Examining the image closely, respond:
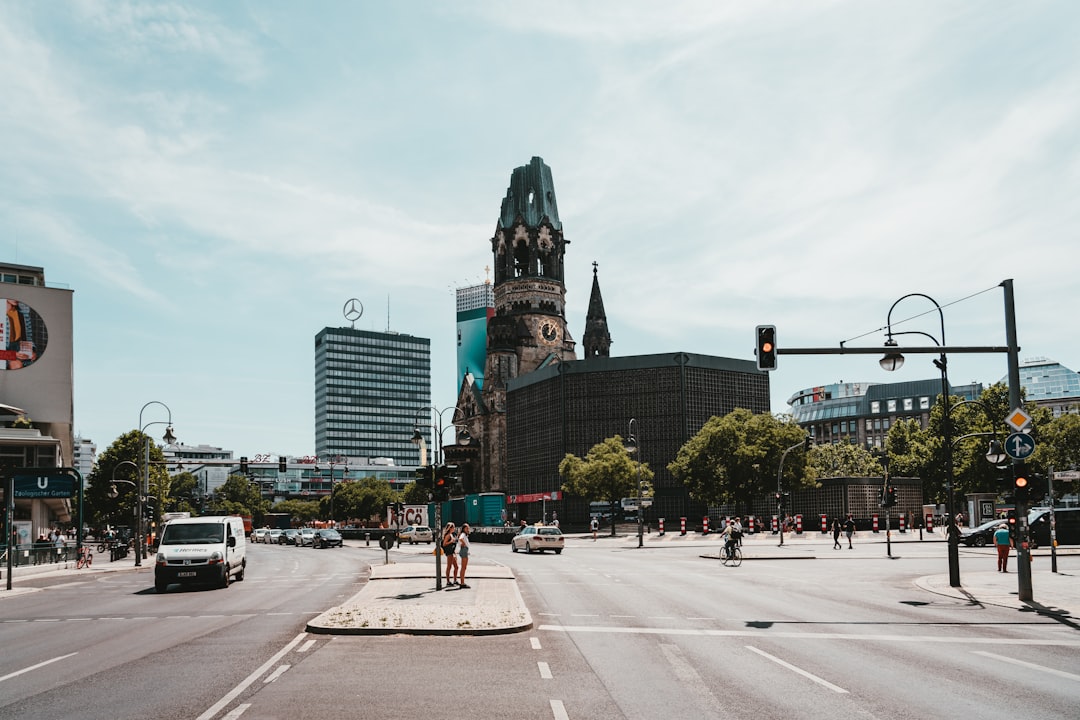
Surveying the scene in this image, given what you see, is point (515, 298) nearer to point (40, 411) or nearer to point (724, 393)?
point (724, 393)

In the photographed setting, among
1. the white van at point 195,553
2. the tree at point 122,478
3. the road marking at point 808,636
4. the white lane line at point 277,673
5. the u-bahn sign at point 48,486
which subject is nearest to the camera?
the white lane line at point 277,673

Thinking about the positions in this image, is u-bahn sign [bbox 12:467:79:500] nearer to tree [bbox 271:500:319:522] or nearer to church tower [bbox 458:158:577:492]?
church tower [bbox 458:158:577:492]

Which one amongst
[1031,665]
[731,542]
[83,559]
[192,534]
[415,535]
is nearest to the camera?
[1031,665]

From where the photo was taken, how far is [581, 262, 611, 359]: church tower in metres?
148

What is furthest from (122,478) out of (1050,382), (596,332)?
(1050,382)

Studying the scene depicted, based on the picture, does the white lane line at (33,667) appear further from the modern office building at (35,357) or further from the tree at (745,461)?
the modern office building at (35,357)

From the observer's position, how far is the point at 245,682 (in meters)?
12.4

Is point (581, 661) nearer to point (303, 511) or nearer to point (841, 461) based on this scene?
point (841, 461)

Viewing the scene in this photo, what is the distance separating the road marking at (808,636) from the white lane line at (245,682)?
487 cm

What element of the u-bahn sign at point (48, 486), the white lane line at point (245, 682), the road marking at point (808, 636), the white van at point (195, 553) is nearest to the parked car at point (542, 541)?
the u-bahn sign at point (48, 486)

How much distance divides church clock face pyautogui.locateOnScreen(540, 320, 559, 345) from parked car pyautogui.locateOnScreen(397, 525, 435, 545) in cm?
7248

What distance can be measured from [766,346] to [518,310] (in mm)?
124034

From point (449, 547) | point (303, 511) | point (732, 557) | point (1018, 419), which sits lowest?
point (303, 511)

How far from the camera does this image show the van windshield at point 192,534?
30.4m
